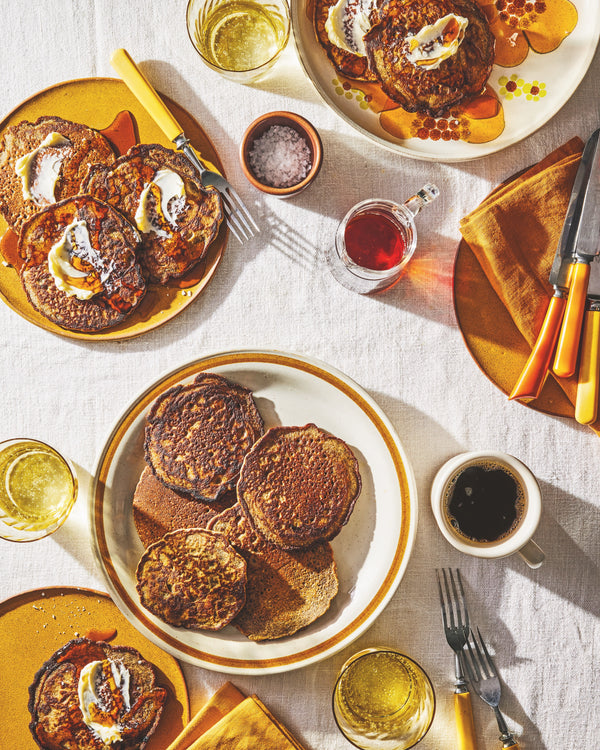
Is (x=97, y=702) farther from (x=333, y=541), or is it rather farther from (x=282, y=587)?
(x=333, y=541)

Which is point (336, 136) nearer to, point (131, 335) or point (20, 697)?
point (131, 335)

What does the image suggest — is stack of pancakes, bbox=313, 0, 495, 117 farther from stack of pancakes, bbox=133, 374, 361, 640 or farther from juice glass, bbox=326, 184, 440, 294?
stack of pancakes, bbox=133, 374, 361, 640

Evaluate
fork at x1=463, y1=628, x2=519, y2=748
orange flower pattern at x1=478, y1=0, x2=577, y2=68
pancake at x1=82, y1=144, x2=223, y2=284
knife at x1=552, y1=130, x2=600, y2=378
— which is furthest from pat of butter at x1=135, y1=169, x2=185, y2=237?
fork at x1=463, y1=628, x2=519, y2=748

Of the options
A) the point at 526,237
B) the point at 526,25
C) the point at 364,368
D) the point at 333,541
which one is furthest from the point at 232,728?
the point at 526,25

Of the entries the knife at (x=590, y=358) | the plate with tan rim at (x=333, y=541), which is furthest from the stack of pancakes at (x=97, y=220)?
the knife at (x=590, y=358)

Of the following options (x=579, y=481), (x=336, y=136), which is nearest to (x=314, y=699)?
(x=579, y=481)
